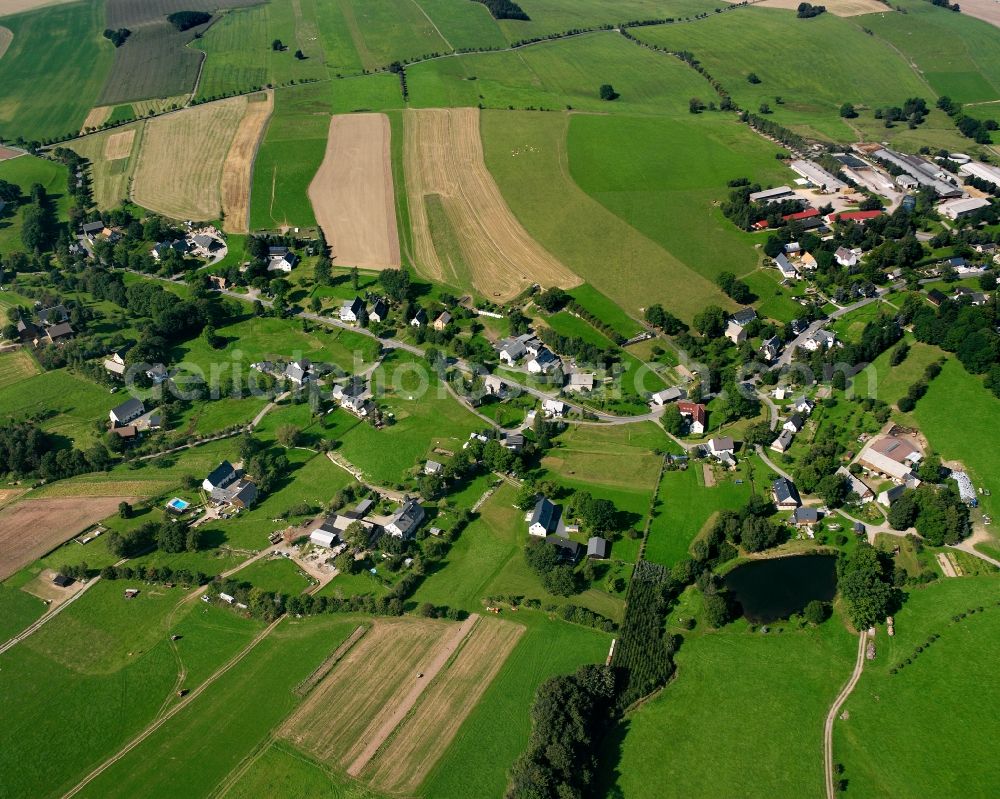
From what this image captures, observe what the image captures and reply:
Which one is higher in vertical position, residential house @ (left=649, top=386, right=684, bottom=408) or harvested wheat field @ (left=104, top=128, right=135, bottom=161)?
harvested wheat field @ (left=104, top=128, right=135, bottom=161)

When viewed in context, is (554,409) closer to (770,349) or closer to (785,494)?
(785,494)

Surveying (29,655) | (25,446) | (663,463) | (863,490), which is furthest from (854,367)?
(25,446)

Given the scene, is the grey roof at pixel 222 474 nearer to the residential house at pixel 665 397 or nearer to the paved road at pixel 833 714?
the residential house at pixel 665 397

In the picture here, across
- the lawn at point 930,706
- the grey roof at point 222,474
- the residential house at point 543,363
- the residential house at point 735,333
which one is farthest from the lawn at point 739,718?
the grey roof at point 222,474

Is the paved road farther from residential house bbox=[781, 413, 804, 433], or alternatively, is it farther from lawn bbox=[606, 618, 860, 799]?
residential house bbox=[781, 413, 804, 433]

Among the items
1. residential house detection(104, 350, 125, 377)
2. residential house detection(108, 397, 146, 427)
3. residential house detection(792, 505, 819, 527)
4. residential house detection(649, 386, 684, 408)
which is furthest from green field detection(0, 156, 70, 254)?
residential house detection(792, 505, 819, 527)

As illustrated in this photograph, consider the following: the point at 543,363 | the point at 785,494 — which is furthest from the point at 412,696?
the point at 543,363

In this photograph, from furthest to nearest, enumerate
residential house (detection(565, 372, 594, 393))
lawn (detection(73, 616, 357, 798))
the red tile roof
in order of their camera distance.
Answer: the red tile roof, residential house (detection(565, 372, 594, 393)), lawn (detection(73, 616, 357, 798))
